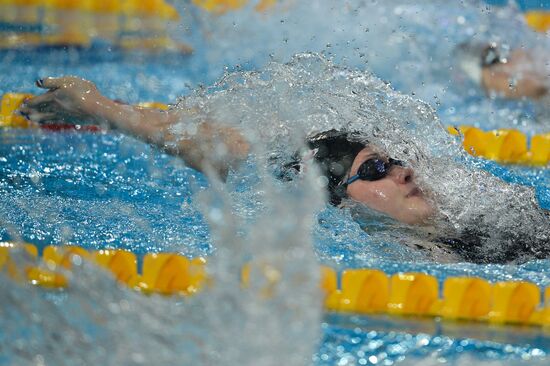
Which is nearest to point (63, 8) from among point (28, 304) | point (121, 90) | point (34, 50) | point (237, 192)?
point (34, 50)

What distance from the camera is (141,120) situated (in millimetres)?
2324

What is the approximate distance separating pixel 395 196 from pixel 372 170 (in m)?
0.09

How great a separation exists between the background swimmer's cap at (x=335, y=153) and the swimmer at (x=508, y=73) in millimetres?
2072

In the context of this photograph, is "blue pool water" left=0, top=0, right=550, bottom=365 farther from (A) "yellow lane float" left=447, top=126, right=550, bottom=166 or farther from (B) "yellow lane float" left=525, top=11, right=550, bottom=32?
(B) "yellow lane float" left=525, top=11, right=550, bottom=32

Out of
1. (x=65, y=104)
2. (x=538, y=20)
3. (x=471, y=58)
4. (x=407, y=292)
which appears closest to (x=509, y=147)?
(x=471, y=58)

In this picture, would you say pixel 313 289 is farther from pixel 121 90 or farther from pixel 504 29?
pixel 504 29

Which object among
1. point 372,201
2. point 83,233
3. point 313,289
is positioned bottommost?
point 83,233

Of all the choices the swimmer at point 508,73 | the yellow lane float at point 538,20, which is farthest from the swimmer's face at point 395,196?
the yellow lane float at point 538,20

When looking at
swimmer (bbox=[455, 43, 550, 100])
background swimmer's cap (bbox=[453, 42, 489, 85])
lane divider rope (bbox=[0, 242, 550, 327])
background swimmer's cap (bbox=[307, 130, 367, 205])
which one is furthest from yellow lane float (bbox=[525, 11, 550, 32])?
lane divider rope (bbox=[0, 242, 550, 327])

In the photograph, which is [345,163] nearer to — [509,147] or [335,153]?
[335,153]

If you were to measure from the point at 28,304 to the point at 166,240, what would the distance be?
3.46 feet

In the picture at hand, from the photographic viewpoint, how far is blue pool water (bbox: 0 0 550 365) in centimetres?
176

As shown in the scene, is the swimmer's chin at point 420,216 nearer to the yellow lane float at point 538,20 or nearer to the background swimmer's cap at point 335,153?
the background swimmer's cap at point 335,153

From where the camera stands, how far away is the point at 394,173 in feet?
7.13
